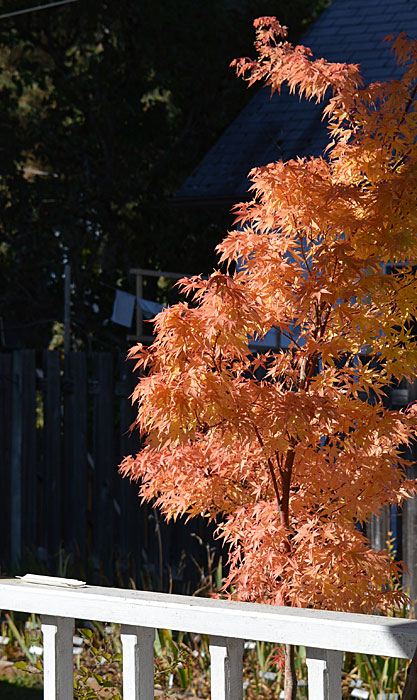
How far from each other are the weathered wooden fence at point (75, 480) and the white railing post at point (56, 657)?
3.94 m

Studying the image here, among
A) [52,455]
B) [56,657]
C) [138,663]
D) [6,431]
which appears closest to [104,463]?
[52,455]

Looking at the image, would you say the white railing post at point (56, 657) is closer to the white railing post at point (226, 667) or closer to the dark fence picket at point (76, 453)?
the white railing post at point (226, 667)

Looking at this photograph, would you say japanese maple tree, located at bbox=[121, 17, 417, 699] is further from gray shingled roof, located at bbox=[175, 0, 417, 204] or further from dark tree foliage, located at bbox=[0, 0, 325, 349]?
dark tree foliage, located at bbox=[0, 0, 325, 349]

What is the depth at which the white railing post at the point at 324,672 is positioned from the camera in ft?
7.29

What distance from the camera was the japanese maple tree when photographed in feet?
9.82

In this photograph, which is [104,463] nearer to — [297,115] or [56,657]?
[56,657]

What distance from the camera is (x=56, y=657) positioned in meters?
2.49

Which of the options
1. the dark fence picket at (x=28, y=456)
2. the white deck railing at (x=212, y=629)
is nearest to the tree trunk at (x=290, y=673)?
the white deck railing at (x=212, y=629)

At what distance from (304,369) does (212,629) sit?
1292 millimetres

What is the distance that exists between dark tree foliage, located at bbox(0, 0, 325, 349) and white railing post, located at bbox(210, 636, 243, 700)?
11.1 meters

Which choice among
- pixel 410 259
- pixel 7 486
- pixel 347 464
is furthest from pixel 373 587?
pixel 7 486

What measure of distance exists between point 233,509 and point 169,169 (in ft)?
35.5

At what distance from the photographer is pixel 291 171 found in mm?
3236

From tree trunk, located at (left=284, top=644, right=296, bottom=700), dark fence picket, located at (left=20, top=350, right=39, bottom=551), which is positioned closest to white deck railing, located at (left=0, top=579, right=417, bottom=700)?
tree trunk, located at (left=284, top=644, right=296, bottom=700)
